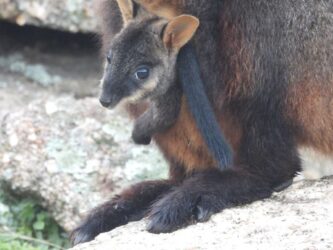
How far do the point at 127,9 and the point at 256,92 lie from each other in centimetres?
73

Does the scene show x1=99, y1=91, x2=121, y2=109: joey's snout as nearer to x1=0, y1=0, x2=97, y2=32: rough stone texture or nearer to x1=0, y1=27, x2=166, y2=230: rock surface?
x1=0, y1=27, x2=166, y2=230: rock surface

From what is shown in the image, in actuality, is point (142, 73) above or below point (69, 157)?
above

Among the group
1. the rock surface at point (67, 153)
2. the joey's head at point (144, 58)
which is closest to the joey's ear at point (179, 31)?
the joey's head at point (144, 58)

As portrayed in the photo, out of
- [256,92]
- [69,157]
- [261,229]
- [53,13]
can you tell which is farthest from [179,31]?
[53,13]

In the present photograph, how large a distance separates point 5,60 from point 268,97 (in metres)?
3.48

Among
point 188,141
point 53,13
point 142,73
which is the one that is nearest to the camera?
point 142,73

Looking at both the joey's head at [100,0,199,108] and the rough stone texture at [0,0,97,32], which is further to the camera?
the rough stone texture at [0,0,97,32]

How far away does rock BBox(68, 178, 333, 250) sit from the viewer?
5062mm

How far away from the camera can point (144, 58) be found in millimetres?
5500

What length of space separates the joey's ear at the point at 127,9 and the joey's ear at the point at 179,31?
0.75ft

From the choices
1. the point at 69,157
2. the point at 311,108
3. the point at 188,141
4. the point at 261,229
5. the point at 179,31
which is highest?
the point at 179,31

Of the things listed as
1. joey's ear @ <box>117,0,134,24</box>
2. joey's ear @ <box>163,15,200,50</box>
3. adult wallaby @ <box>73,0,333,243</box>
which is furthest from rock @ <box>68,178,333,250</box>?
joey's ear @ <box>117,0,134,24</box>

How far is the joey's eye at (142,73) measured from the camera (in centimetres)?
547

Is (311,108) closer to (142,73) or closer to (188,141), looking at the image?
(188,141)
